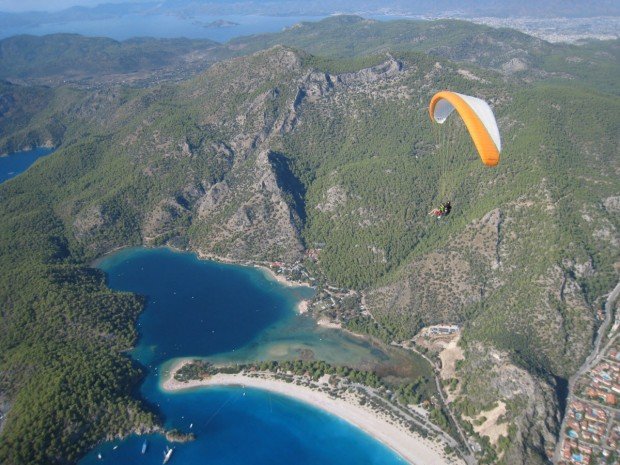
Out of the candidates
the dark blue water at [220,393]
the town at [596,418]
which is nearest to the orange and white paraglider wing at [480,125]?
the town at [596,418]

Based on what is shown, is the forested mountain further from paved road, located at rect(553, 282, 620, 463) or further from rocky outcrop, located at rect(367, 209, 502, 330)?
paved road, located at rect(553, 282, 620, 463)

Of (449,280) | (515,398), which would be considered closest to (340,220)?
(449,280)

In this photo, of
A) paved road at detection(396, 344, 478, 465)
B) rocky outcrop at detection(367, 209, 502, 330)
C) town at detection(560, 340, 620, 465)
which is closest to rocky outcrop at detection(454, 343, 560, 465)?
paved road at detection(396, 344, 478, 465)

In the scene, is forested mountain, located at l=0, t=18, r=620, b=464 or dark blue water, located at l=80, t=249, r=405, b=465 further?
forested mountain, located at l=0, t=18, r=620, b=464

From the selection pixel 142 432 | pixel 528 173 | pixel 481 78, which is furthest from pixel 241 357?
pixel 481 78

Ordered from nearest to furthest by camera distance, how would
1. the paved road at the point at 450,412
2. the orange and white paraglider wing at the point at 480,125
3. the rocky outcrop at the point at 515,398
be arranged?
the orange and white paraglider wing at the point at 480,125, the rocky outcrop at the point at 515,398, the paved road at the point at 450,412

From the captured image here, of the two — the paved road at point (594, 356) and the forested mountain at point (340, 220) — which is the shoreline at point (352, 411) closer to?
the forested mountain at point (340, 220)

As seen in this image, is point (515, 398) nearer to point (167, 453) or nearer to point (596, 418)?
point (596, 418)
